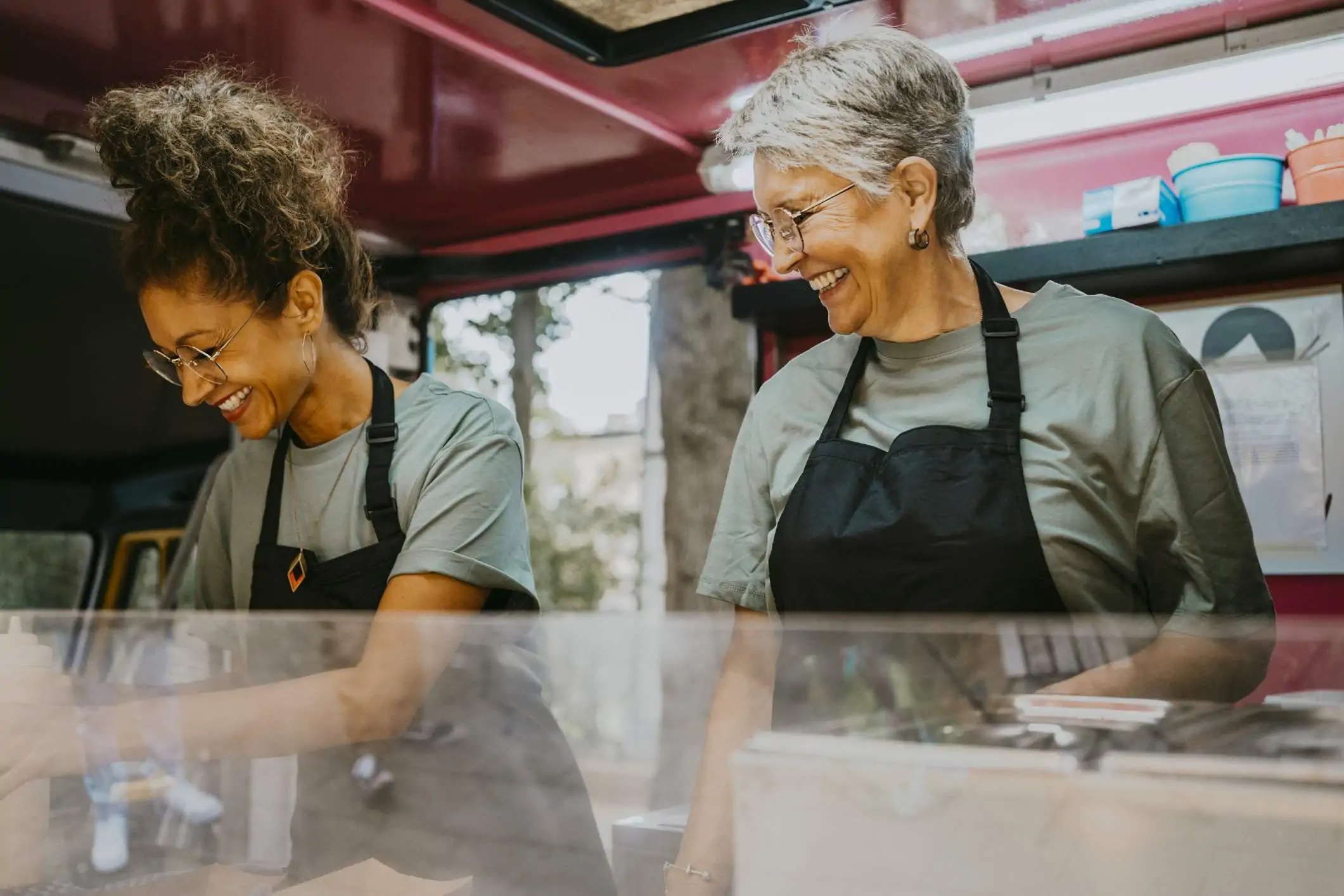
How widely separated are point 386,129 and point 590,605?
1.63 meters

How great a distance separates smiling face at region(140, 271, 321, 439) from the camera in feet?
4.50

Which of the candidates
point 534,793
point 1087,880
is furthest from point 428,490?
point 1087,880

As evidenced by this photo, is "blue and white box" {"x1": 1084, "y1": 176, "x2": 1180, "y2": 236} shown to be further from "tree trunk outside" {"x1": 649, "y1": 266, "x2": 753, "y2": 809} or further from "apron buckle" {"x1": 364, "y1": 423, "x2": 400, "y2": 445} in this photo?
"apron buckle" {"x1": 364, "y1": 423, "x2": 400, "y2": 445}

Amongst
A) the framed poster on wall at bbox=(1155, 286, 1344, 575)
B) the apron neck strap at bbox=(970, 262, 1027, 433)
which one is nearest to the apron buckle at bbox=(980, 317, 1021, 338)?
the apron neck strap at bbox=(970, 262, 1027, 433)

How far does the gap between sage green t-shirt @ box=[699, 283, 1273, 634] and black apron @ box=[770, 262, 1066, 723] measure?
0.06 ft

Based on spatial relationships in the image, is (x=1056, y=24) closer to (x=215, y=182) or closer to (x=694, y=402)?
(x=694, y=402)

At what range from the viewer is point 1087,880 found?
1.86 ft

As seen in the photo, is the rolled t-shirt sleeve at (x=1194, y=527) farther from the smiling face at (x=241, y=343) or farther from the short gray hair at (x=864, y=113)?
the smiling face at (x=241, y=343)

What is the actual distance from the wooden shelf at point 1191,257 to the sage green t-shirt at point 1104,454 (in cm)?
120

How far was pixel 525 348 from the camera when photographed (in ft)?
12.5

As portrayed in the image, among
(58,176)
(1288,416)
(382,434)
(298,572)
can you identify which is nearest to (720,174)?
(1288,416)

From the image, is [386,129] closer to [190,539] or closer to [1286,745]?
[190,539]

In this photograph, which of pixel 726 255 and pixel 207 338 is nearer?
pixel 207 338

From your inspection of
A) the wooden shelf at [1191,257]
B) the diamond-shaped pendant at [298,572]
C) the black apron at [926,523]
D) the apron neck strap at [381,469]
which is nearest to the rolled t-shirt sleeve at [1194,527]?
the black apron at [926,523]
